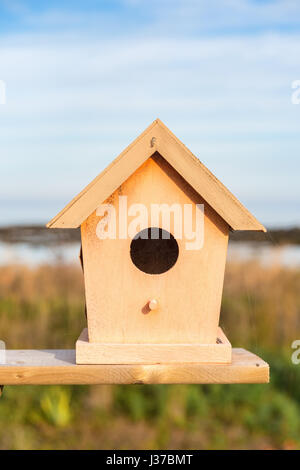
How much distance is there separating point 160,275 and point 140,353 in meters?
0.40

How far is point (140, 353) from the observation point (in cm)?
300

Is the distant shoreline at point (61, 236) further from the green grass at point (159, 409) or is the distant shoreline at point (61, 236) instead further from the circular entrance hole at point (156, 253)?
the circular entrance hole at point (156, 253)

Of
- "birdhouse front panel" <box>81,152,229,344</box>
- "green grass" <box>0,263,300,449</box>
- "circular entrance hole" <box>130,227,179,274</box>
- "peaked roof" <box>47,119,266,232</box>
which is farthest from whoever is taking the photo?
"green grass" <box>0,263,300,449</box>

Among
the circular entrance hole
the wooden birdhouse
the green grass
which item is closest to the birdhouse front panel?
the wooden birdhouse

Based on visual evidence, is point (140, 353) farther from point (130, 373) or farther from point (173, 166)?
point (173, 166)

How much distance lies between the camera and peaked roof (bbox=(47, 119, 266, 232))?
2.91m

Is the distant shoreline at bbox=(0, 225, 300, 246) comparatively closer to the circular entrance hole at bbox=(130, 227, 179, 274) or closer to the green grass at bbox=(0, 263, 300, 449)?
the green grass at bbox=(0, 263, 300, 449)

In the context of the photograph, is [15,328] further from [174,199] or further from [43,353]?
[174,199]

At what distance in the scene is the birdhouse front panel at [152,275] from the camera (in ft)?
9.88

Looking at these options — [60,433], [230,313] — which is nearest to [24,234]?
[230,313]

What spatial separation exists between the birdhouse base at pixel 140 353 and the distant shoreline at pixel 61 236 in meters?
3.53

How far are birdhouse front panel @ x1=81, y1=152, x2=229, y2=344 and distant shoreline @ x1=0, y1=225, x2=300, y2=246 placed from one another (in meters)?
3.44

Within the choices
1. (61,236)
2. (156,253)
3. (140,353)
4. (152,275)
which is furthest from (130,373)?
(61,236)

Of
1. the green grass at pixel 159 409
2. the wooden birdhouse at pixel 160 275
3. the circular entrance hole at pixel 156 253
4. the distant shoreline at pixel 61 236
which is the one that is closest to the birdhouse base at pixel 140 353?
the wooden birdhouse at pixel 160 275
